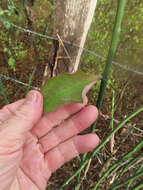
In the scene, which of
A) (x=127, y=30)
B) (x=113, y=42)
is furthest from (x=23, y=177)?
(x=127, y=30)

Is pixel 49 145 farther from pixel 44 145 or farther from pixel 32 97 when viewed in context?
pixel 32 97

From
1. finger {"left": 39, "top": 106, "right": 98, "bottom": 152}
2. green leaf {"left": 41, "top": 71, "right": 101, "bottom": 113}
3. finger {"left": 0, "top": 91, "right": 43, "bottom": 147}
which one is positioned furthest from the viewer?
finger {"left": 39, "top": 106, "right": 98, "bottom": 152}

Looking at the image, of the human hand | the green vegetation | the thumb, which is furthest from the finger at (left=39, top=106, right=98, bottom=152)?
the green vegetation

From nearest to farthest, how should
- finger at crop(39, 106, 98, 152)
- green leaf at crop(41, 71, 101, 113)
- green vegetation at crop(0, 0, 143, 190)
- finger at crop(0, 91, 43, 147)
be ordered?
green leaf at crop(41, 71, 101, 113) → finger at crop(0, 91, 43, 147) → finger at crop(39, 106, 98, 152) → green vegetation at crop(0, 0, 143, 190)

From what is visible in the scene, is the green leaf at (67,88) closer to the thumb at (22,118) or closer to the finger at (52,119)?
the thumb at (22,118)

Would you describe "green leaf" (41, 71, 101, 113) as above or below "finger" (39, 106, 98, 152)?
above

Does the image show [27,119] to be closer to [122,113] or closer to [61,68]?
[61,68]

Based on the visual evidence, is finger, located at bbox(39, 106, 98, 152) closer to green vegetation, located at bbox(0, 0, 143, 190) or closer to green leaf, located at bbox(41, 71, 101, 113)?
green leaf, located at bbox(41, 71, 101, 113)
